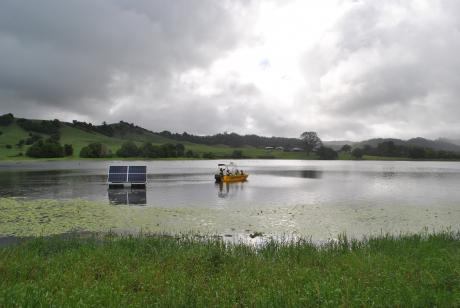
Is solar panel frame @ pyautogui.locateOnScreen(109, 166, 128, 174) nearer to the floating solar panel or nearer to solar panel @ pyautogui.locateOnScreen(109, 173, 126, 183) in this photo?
the floating solar panel

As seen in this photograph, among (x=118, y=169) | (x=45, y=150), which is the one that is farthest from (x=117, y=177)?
(x=45, y=150)

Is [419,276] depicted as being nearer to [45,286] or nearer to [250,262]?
[250,262]

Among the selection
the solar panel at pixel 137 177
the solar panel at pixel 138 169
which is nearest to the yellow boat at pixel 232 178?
the solar panel at pixel 138 169

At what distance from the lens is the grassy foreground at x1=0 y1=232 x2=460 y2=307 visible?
9.20 m

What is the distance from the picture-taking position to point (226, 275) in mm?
12352

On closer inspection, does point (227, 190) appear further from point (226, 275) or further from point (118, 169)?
point (226, 275)

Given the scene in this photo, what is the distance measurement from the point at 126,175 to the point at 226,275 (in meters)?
53.1

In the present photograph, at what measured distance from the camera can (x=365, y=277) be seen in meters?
11.5

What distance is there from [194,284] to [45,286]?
4.48m

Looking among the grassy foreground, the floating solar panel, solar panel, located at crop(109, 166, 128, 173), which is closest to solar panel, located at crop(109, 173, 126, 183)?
the floating solar panel

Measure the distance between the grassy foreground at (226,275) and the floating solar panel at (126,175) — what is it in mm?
42823

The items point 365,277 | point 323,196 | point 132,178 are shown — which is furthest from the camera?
point 132,178

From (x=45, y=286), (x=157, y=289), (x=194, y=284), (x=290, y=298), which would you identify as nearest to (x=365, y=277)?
Result: (x=290, y=298)

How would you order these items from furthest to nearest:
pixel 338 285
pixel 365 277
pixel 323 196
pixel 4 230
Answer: pixel 323 196 → pixel 4 230 → pixel 365 277 → pixel 338 285
